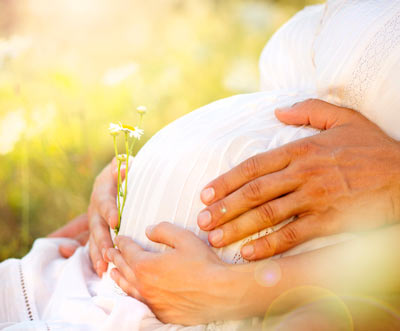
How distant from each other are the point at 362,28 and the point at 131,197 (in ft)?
2.62

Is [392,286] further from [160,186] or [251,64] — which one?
[251,64]

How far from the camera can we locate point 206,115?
1.31 metres

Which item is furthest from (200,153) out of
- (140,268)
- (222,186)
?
(140,268)

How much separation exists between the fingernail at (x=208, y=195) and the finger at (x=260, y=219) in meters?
0.08

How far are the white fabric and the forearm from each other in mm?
59

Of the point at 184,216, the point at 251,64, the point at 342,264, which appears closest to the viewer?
the point at 342,264

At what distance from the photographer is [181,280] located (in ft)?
3.22

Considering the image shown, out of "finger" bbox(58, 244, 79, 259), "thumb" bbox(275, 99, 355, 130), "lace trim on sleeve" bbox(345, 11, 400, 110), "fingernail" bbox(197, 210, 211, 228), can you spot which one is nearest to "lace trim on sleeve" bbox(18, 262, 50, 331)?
"finger" bbox(58, 244, 79, 259)

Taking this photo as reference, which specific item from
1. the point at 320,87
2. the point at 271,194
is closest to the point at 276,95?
the point at 320,87

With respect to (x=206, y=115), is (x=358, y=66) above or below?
above

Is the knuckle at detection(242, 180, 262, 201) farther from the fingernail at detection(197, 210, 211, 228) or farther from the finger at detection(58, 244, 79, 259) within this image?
the finger at detection(58, 244, 79, 259)

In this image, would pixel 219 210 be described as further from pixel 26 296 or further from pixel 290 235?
pixel 26 296

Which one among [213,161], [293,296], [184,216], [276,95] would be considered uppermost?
[276,95]

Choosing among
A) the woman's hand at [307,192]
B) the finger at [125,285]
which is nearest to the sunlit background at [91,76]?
the finger at [125,285]
